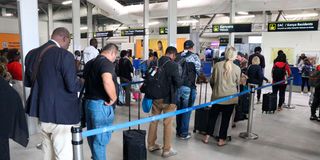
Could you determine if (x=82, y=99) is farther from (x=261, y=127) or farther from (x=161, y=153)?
(x=261, y=127)

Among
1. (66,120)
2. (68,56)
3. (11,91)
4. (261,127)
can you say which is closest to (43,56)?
(68,56)

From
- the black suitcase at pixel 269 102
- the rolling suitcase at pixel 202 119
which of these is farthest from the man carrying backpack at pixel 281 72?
the rolling suitcase at pixel 202 119

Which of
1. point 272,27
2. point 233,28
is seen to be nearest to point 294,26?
point 272,27

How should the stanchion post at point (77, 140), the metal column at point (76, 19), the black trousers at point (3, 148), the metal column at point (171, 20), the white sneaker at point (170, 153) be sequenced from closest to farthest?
the black trousers at point (3, 148) < the stanchion post at point (77, 140) < the white sneaker at point (170, 153) < the metal column at point (171, 20) < the metal column at point (76, 19)

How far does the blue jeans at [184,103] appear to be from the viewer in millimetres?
4332

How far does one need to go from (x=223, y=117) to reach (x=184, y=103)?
0.67m

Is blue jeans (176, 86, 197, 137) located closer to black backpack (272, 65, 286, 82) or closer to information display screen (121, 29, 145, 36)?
black backpack (272, 65, 286, 82)

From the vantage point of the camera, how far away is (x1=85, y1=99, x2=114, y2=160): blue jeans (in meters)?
2.78

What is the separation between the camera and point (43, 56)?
2301mm

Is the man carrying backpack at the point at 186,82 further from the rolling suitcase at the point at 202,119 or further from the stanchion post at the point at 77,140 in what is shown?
the stanchion post at the point at 77,140

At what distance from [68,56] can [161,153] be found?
7.09ft

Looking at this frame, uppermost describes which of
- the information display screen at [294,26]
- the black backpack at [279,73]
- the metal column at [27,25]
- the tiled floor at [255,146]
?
the information display screen at [294,26]

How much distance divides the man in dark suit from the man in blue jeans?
13.4 inches

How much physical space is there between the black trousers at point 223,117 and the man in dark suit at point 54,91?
2360 millimetres
